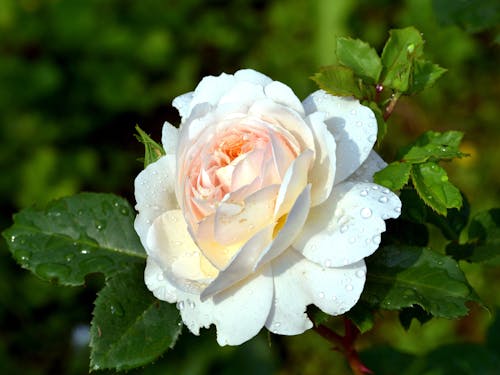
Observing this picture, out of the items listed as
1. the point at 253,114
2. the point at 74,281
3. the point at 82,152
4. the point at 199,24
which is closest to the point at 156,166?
the point at 253,114

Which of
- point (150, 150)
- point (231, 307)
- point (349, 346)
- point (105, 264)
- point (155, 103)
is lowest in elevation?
point (155, 103)

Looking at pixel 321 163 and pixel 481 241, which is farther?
pixel 481 241

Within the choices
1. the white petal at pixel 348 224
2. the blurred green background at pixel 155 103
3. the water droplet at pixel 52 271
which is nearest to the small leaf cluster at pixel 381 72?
the white petal at pixel 348 224

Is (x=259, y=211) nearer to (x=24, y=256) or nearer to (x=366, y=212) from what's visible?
(x=366, y=212)

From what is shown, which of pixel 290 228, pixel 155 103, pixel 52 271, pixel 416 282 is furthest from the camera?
pixel 155 103

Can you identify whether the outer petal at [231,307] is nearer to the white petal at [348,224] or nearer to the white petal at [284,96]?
the white petal at [348,224]

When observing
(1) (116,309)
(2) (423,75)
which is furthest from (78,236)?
(2) (423,75)
